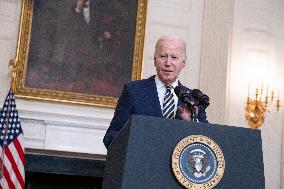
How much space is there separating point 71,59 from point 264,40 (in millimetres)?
2935

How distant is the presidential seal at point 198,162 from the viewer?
5.97 ft

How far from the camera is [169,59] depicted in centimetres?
258

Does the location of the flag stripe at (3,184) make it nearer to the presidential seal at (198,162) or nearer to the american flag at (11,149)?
the american flag at (11,149)

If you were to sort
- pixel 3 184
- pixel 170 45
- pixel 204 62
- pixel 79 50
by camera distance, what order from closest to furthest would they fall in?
pixel 170 45 → pixel 3 184 → pixel 79 50 → pixel 204 62

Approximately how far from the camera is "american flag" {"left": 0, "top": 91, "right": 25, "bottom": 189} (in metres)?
4.96

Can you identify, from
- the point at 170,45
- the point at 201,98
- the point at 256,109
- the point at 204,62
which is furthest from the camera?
the point at 256,109

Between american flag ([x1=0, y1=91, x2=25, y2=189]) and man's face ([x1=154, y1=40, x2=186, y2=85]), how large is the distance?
2949mm

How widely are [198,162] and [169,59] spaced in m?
0.87

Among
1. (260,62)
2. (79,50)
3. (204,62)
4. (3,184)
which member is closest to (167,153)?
(3,184)

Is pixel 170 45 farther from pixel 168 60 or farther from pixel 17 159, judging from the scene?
pixel 17 159

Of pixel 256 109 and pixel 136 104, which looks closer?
pixel 136 104

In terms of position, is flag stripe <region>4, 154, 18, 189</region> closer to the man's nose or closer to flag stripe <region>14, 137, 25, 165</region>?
flag stripe <region>14, 137, 25, 165</region>

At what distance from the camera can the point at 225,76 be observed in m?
6.51

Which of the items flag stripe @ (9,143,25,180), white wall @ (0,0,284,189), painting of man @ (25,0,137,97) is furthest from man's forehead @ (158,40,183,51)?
painting of man @ (25,0,137,97)
